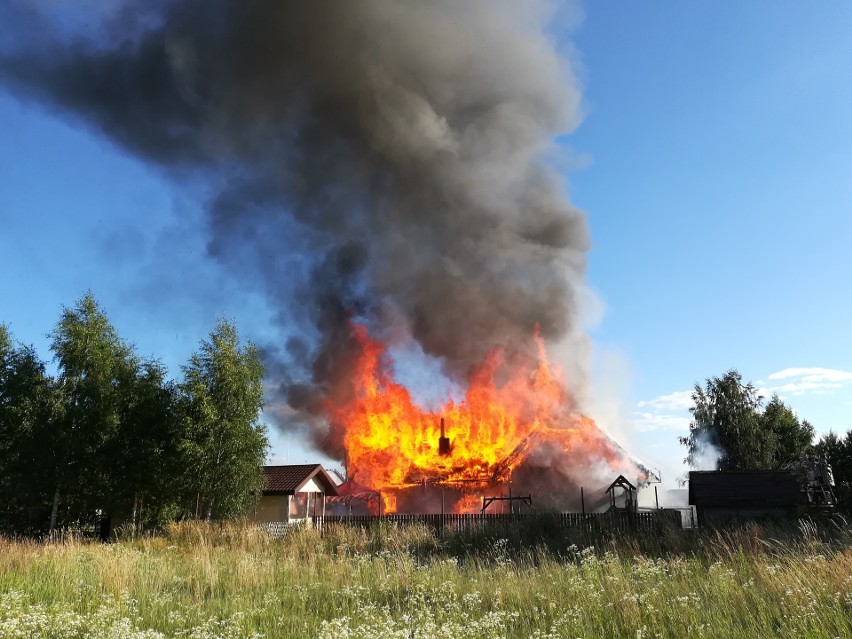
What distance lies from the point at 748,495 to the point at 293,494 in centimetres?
2362

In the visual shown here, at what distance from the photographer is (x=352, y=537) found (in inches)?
599

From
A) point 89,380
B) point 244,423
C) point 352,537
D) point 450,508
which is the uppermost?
point 89,380

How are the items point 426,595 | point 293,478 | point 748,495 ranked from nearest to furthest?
point 426,595 < point 748,495 < point 293,478

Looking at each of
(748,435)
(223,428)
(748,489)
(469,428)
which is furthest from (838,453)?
(223,428)

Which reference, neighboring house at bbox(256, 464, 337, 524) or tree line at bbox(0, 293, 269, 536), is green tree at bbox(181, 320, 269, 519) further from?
neighboring house at bbox(256, 464, 337, 524)

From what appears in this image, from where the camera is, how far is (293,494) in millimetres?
31984

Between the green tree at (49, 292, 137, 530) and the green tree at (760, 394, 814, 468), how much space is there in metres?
51.5

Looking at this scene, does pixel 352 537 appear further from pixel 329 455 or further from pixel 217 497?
pixel 329 455

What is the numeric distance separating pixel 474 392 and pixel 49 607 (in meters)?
32.9

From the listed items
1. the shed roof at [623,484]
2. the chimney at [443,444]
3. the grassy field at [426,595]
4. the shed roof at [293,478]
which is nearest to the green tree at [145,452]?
the shed roof at [293,478]

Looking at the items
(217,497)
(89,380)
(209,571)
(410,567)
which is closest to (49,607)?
(209,571)

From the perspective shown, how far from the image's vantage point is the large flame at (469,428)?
36531 mm

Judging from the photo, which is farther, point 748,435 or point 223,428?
point 748,435

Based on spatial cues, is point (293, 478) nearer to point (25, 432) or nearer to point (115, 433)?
point (115, 433)
